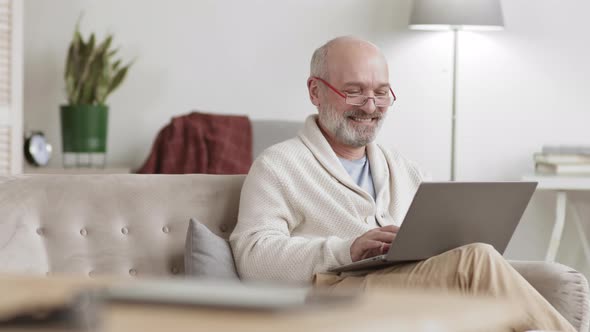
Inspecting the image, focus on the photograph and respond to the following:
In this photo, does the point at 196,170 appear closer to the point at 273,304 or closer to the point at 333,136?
the point at 333,136

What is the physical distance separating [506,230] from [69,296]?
146cm

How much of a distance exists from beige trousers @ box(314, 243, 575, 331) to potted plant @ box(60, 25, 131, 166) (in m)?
2.67

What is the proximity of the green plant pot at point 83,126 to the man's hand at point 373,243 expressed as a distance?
2.46 meters

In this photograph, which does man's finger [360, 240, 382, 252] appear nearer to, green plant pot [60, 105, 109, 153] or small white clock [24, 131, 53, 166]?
green plant pot [60, 105, 109, 153]

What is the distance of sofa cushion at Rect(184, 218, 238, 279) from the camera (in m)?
2.31

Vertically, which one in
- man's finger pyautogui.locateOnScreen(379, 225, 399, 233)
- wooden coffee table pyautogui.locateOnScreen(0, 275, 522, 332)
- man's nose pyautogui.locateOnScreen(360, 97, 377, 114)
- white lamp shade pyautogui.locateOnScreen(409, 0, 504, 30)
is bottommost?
man's finger pyautogui.locateOnScreen(379, 225, 399, 233)

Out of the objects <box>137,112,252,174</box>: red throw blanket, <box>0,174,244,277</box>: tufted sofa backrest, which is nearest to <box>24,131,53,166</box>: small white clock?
<box>137,112,252,174</box>: red throw blanket

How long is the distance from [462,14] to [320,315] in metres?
3.43

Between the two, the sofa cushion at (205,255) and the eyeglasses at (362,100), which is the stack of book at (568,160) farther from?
the sofa cushion at (205,255)

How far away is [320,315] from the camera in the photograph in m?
0.92

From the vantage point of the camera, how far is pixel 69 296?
103 centimetres

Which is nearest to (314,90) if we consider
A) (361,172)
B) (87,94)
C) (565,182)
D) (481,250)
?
(361,172)

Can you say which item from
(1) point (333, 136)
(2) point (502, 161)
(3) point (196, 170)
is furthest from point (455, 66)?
(1) point (333, 136)

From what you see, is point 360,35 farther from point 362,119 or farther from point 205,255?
point 205,255
